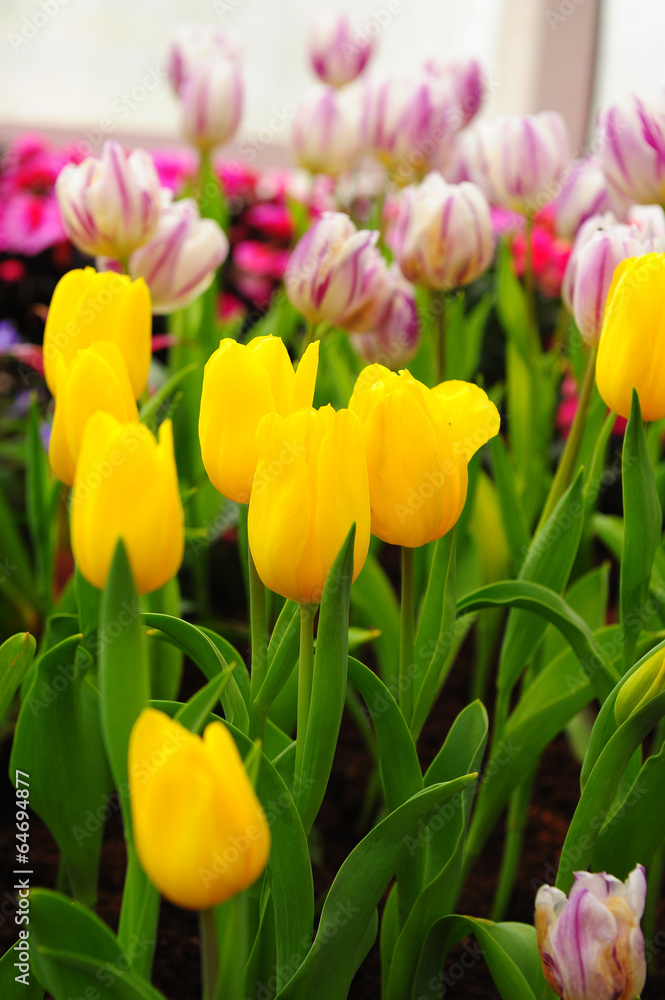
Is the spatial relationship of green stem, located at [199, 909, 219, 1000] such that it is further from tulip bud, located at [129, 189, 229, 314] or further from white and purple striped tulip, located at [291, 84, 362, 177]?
white and purple striped tulip, located at [291, 84, 362, 177]

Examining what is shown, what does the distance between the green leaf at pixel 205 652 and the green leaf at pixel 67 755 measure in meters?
0.06

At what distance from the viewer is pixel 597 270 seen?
22.0 inches

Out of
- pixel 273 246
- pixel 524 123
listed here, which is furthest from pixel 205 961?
pixel 273 246

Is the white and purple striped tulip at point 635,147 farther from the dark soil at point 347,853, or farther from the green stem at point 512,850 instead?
the dark soil at point 347,853

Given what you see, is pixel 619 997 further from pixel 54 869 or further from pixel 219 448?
pixel 54 869

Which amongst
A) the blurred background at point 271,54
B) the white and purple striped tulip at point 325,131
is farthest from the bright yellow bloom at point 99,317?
the blurred background at point 271,54

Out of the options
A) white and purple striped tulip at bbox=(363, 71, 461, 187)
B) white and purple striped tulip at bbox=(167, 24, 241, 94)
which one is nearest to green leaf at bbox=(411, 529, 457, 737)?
white and purple striped tulip at bbox=(363, 71, 461, 187)

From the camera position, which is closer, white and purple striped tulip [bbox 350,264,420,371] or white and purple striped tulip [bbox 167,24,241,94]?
white and purple striped tulip [bbox 350,264,420,371]

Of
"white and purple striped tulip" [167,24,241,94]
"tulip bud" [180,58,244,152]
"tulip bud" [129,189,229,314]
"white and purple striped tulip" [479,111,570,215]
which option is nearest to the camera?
"tulip bud" [129,189,229,314]

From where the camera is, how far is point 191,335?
105 cm

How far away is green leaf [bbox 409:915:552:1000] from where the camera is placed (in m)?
0.45

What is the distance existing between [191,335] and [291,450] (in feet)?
2.46

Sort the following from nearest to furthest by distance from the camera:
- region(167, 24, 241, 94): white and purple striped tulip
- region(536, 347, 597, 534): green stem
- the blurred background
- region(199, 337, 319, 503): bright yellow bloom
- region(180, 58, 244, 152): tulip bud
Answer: region(199, 337, 319, 503): bright yellow bloom < region(536, 347, 597, 534): green stem < region(180, 58, 244, 152): tulip bud < region(167, 24, 241, 94): white and purple striped tulip < the blurred background

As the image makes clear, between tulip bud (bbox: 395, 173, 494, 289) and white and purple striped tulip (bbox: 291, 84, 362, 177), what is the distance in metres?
0.36
